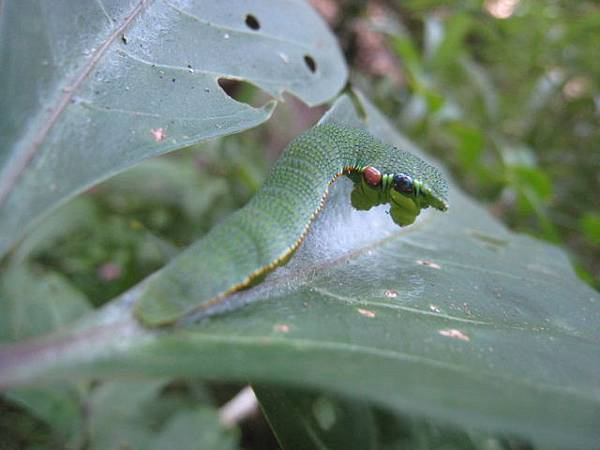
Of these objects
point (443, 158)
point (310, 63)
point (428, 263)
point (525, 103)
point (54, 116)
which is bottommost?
point (443, 158)

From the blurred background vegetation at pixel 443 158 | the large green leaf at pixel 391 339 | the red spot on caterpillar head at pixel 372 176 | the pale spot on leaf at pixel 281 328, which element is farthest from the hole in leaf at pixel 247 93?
the pale spot on leaf at pixel 281 328

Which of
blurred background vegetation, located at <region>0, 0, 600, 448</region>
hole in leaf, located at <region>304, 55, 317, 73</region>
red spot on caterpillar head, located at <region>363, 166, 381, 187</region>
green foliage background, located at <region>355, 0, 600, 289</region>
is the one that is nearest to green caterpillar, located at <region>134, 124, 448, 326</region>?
red spot on caterpillar head, located at <region>363, 166, 381, 187</region>

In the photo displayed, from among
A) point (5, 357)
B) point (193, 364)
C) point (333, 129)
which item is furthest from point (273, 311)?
point (333, 129)

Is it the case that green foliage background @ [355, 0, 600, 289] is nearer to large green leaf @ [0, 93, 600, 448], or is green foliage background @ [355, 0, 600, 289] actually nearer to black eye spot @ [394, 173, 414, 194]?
black eye spot @ [394, 173, 414, 194]

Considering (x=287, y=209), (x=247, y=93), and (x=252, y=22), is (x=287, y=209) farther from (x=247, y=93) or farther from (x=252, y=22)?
(x=247, y=93)

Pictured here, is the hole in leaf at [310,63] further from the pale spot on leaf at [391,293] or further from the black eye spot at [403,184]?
the pale spot on leaf at [391,293]

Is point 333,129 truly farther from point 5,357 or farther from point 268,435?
point 268,435

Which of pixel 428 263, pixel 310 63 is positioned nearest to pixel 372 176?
pixel 428 263
